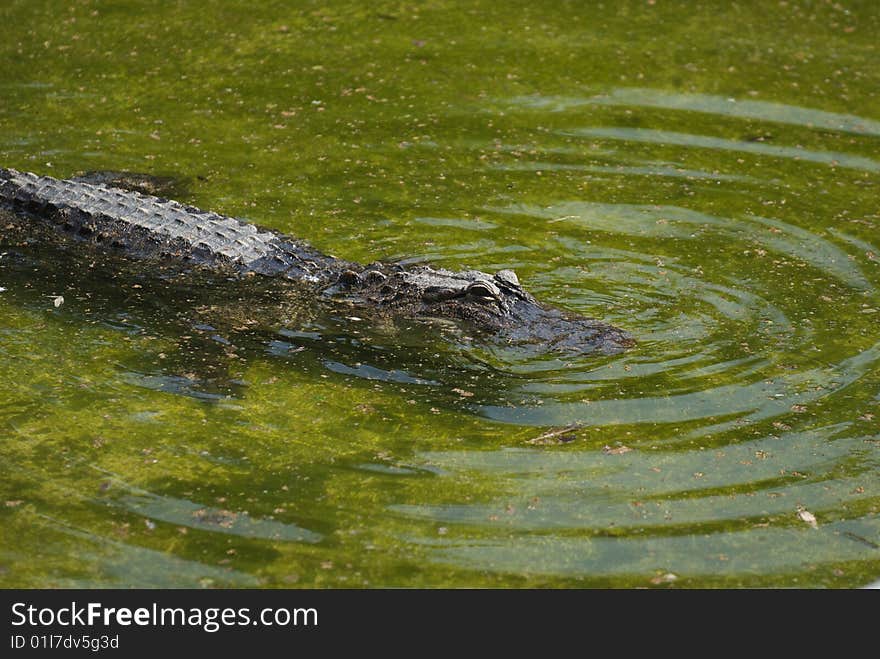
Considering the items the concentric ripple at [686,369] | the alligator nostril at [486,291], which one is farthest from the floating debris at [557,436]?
the alligator nostril at [486,291]

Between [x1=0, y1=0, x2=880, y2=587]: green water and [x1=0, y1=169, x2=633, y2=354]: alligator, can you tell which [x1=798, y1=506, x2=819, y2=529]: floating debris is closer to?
[x1=0, y1=0, x2=880, y2=587]: green water

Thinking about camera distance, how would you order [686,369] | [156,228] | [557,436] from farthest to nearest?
[156,228] → [686,369] → [557,436]

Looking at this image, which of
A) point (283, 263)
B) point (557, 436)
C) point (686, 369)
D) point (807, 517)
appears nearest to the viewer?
point (807, 517)

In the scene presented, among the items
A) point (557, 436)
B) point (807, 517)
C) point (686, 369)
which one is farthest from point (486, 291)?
point (807, 517)

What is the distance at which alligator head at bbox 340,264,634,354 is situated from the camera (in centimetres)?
728

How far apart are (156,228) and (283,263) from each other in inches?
42.7

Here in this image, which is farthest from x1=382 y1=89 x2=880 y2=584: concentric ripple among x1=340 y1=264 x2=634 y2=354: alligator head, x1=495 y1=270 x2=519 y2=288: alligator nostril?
x1=495 y1=270 x2=519 y2=288: alligator nostril

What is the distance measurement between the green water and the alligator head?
0.20 metres

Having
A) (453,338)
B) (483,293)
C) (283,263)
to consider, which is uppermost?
(483,293)

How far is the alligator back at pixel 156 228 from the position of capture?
27.5ft

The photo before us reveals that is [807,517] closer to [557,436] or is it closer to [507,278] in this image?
[557,436]

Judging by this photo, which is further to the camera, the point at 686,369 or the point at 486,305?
the point at 486,305

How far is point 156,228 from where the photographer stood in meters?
8.71

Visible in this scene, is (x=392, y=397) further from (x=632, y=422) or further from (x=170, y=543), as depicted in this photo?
(x=170, y=543)
